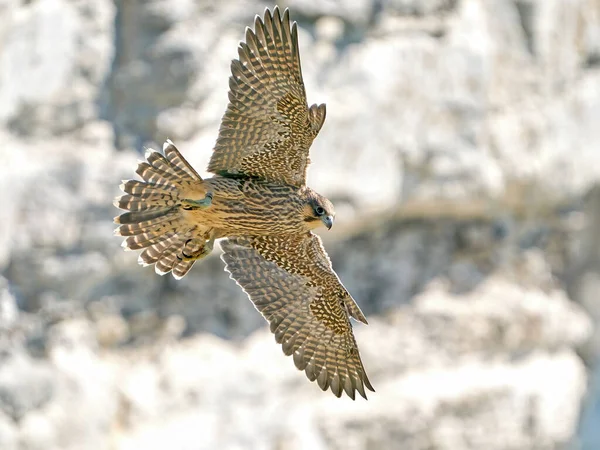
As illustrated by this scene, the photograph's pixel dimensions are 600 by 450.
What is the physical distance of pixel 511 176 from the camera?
8.48 metres

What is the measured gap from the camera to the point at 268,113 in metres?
Result: 5.11

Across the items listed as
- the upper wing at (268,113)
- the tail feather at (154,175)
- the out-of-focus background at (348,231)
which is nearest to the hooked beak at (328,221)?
the upper wing at (268,113)

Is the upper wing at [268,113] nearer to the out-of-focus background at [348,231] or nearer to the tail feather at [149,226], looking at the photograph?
the tail feather at [149,226]

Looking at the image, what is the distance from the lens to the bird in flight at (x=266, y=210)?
507cm

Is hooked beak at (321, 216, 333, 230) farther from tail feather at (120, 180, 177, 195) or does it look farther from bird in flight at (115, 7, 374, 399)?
tail feather at (120, 180, 177, 195)

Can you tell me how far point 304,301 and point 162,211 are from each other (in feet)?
2.84

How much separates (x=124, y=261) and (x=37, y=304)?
602mm

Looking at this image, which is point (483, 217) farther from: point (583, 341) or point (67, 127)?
point (67, 127)

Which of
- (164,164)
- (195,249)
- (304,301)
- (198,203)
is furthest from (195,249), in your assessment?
(304,301)

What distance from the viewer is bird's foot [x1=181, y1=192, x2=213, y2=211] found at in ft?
16.6

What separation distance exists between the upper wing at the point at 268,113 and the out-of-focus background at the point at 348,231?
2070 mm

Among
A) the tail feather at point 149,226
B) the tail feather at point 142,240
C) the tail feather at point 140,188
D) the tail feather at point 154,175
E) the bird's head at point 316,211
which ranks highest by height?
the tail feather at point 154,175

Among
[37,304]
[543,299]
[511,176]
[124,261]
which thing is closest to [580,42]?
[511,176]

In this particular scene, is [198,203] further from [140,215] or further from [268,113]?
[268,113]
